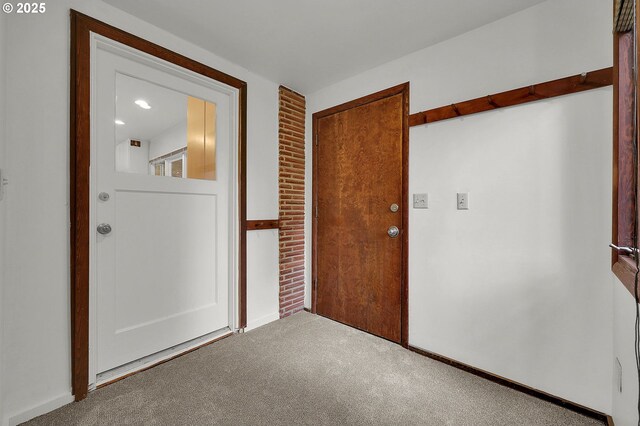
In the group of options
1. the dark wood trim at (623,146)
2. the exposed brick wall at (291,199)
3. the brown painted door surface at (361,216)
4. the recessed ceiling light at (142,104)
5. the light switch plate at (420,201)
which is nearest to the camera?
the dark wood trim at (623,146)

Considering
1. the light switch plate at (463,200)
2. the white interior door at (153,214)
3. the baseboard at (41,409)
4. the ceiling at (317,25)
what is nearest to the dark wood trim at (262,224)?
the white interior door at (153,214)

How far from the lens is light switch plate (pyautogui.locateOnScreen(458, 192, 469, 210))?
1861 mm

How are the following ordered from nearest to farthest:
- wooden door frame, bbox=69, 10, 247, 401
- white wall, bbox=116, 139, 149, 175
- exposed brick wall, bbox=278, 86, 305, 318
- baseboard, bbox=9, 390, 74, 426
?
1. baseboard, bbox=9, 390, 74, 426
2. wooden door frame, bbox=69, 10, 247, 401
3. white wall, bbox=116, 139, 149, 175
4. exposed brick wall, bbox=278, 86, 305, 318

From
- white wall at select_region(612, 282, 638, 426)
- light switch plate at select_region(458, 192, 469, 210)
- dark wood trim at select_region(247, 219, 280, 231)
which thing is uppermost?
light switch plate at select_region(458, 192, 469, 210)

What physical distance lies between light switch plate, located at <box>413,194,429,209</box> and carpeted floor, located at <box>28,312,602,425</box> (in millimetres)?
1143

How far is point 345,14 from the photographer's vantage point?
1722 mm

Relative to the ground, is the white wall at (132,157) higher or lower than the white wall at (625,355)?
higher

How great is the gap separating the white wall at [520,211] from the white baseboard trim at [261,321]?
4.28 ft

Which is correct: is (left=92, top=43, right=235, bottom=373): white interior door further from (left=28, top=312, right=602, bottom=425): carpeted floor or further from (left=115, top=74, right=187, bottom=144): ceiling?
(left=28, top=312, right=602, bottom=425): carpeted floor

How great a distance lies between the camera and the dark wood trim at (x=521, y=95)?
1.42 meters

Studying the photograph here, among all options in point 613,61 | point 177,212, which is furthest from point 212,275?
point 613,61

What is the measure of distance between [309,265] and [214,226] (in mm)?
1114

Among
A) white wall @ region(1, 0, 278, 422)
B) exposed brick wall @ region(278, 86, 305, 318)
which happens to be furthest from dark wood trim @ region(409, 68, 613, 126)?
white wall @ region(1, 0, 278, 422)

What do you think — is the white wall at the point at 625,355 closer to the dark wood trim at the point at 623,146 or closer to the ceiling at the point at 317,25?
the dark wood trim at the point at 623,146
